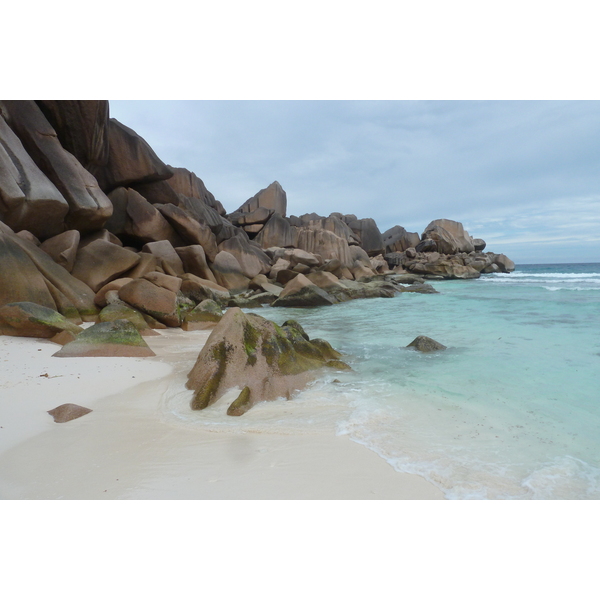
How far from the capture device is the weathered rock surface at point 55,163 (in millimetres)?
9102

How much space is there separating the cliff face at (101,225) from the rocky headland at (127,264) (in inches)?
1.3

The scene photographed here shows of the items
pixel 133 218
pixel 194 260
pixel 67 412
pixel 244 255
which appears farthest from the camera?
pixel 244 255

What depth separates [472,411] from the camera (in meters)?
3.30

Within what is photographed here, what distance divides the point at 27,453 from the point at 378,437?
2.24 meters

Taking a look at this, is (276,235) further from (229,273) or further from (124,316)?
(124,316)

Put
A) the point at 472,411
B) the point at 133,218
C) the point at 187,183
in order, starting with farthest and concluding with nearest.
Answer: the point at 187,183 → the point at 133,218 → the point at 472,411

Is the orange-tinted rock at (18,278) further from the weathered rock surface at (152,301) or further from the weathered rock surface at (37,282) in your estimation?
the weathered rock surface at (152,301)

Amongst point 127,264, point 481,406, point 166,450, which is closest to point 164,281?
point 127,264

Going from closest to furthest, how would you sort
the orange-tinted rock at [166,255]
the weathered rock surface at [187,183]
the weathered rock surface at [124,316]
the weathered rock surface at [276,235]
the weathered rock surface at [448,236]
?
the weathered rock surface at [124,316], the orange-tinted rock at [166,255], the weathered rock surface at [187,183], the weathered rock surface at [276,235], the weathered rock surface at [448,236]

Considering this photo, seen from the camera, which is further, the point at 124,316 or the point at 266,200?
the point at 266,200

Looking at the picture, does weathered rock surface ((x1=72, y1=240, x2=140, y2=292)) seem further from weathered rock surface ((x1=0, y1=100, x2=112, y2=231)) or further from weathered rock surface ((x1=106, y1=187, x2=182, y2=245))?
weathered rock surface ((x1=106, y1=187, x2=182, y2=245))

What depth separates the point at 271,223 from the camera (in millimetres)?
27047

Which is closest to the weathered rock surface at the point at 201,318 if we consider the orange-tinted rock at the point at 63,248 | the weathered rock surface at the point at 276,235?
the orange-tinted rock at the point at 63,248

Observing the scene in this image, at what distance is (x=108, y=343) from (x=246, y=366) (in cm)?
219
